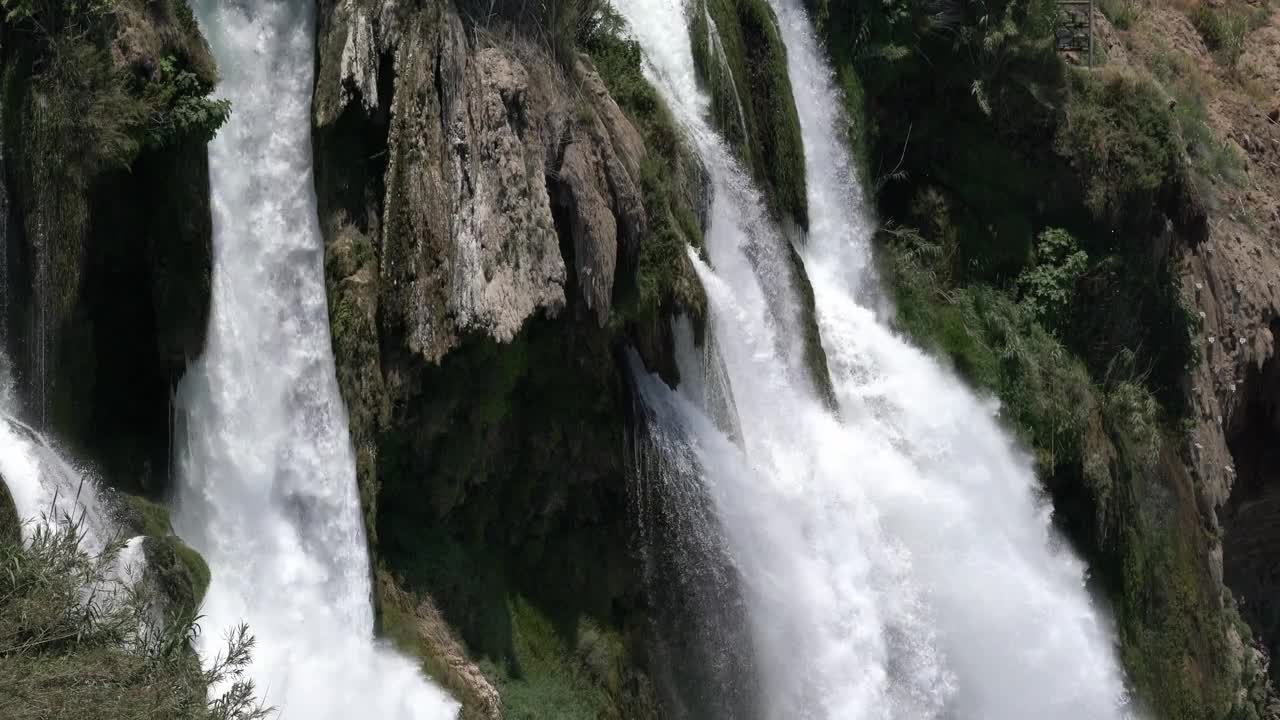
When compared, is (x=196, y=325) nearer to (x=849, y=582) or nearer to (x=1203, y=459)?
(x=849, y=582)

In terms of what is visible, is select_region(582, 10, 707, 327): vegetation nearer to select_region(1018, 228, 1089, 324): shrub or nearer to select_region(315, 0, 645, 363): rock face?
select_region(315, 0, 645, 363): rock face

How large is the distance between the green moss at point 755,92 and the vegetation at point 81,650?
10.3 meters

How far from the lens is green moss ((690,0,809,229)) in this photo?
62.0 ft

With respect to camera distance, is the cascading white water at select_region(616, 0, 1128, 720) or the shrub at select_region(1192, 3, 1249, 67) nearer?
the cascading white water at select_region(616, 0, 1128, 720)

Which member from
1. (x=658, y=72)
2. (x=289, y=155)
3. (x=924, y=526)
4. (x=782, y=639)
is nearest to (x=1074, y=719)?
(x=924, y=526)

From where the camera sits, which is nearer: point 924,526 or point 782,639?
point 782,639

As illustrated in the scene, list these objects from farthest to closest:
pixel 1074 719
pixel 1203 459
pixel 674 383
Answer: pixel 1203 459
pixel 1074 719
pixel 674 383

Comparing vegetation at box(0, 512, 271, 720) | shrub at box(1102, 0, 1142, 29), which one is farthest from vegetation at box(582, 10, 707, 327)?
shrub at box(1102, 0, 1142, 29)

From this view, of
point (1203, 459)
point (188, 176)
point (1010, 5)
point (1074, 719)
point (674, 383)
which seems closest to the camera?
point (188, 176)

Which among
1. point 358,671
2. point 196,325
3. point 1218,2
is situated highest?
point 1218,2

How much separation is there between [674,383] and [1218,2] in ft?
59.2

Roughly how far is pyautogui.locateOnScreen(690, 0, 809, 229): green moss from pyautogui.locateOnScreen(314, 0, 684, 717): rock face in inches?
128

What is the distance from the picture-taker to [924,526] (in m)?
18.8

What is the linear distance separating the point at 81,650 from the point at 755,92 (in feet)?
40.7
